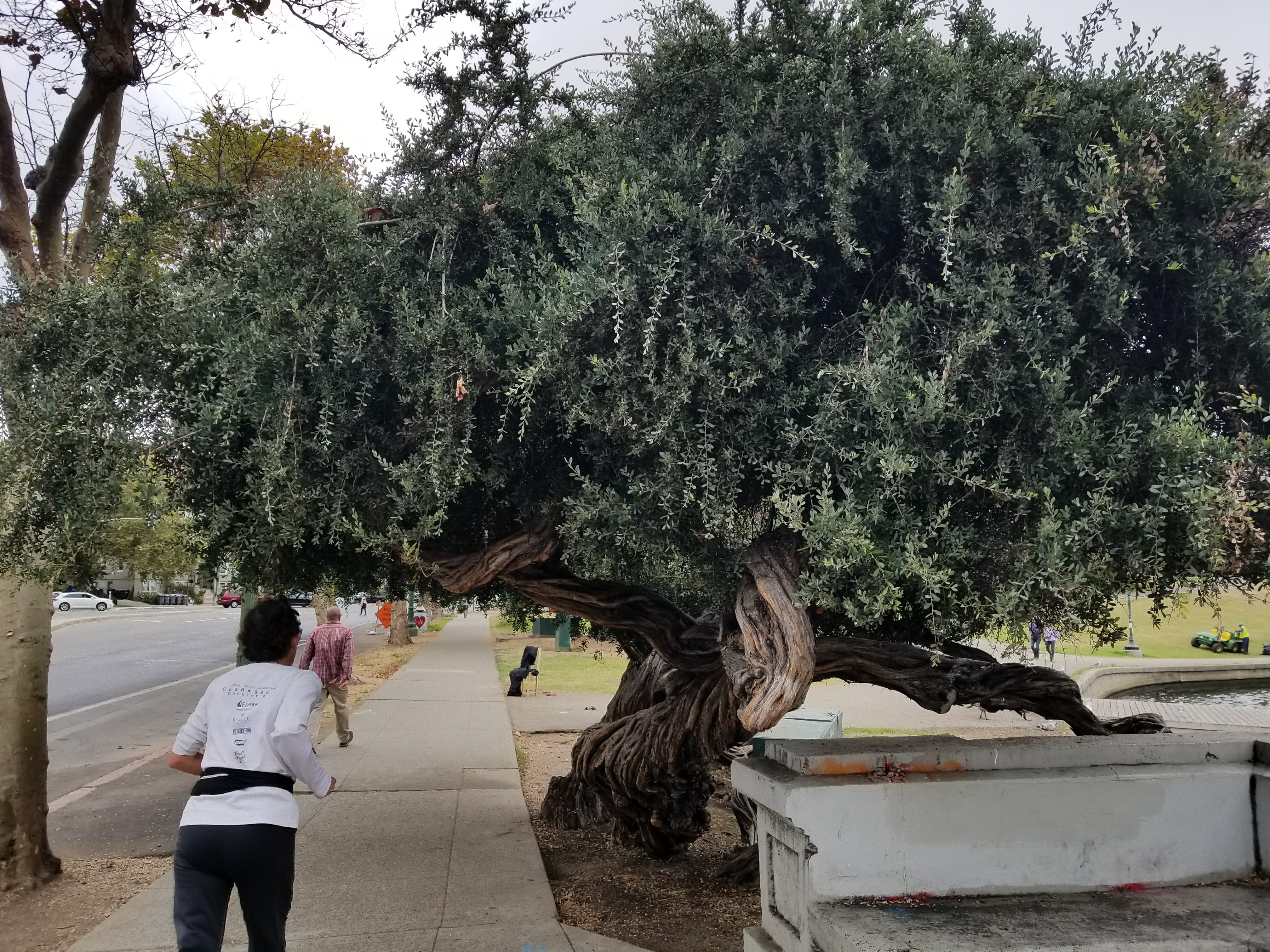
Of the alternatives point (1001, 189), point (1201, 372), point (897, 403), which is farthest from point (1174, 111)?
point (897, 403)

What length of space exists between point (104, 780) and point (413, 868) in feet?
17.4

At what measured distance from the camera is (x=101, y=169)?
622 centimetres

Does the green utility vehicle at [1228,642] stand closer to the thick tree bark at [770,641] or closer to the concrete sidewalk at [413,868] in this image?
the concrete sidewalk at [413,868]

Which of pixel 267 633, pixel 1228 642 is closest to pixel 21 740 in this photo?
pixel 267 633

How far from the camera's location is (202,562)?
189 inches

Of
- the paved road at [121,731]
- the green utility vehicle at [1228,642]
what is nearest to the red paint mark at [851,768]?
the paved road at [121,731]

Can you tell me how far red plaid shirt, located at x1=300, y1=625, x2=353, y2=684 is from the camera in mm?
10484

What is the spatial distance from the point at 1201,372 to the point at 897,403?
1.48m

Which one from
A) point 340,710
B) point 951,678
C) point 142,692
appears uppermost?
point 951,678

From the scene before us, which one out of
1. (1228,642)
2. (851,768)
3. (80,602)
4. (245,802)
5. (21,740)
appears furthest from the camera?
(80,602)

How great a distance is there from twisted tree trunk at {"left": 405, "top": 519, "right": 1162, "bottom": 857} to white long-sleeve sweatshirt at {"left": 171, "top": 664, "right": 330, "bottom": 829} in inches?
35.3

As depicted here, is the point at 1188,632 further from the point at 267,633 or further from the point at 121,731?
the point at 267,633

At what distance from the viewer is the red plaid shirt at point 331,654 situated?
10484 millimetres

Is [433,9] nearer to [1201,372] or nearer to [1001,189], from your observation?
[1001,189]
